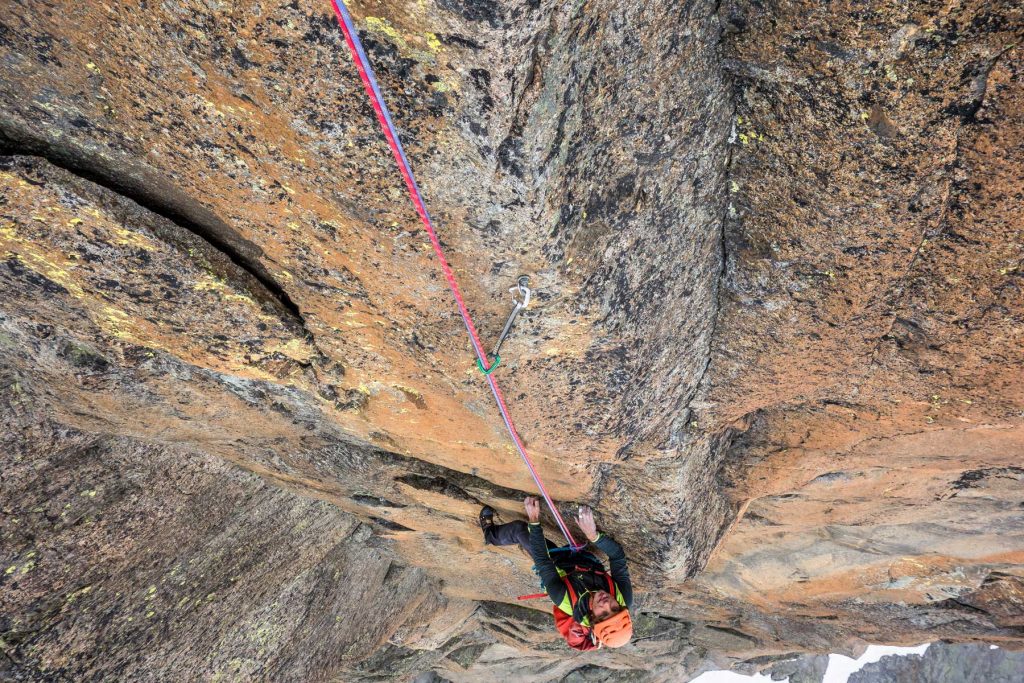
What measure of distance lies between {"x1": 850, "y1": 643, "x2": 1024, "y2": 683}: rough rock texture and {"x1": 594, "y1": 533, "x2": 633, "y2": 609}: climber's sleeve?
22.0 m

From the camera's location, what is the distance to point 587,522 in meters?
5.96

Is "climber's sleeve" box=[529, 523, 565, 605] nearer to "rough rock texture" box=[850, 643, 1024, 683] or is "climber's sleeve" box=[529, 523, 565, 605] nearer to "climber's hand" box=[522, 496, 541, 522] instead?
"climber's hand" box=[522, 496, 541, 522]

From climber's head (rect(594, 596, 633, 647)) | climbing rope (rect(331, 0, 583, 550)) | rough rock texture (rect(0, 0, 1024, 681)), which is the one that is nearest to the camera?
climbing rope (rect(331, 0, 583, 550))

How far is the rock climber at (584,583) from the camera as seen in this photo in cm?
566

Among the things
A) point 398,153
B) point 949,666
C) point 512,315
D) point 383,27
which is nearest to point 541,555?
point 512,315

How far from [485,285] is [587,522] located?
131 inches

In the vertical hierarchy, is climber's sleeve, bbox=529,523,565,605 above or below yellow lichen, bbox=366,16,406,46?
below

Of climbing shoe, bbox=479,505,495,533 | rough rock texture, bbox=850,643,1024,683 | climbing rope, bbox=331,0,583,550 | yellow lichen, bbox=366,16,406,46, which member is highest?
yellow lichen, bbox=366,16,406,46

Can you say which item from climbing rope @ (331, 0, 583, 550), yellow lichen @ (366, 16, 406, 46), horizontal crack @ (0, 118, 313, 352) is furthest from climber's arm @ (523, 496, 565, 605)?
yellow lichen @ (366, 16, 406, 46)

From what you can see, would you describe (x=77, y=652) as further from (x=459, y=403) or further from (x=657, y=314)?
(x=657, y=314)

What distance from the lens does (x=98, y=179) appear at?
3.35 metres

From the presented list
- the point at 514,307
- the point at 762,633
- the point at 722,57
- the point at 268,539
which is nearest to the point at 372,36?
the point at 514,307

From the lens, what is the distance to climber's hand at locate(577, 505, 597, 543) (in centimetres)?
590

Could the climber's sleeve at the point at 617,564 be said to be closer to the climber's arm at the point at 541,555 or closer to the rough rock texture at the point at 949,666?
the climber's arm at the point at 541,555
